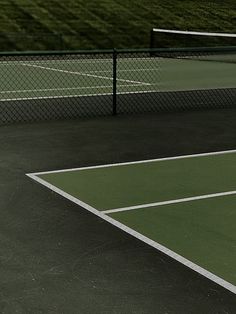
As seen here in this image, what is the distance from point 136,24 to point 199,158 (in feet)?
101

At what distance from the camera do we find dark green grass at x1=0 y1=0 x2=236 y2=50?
34.2 m

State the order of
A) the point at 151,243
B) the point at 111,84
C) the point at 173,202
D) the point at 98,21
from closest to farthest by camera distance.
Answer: the point at 151,243 → the point at 173,202 → the point at 111,84 → the point at 98,21

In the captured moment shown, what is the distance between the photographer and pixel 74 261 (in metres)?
5.29

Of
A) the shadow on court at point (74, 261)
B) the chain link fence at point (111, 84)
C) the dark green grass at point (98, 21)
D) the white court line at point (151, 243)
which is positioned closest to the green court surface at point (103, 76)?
the chain link fence at point (111, 84)

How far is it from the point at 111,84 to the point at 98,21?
20.3 meters

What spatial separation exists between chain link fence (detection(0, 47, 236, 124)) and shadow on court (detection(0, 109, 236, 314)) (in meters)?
3.92

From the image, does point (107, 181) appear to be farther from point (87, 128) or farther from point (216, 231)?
point (87, 128)

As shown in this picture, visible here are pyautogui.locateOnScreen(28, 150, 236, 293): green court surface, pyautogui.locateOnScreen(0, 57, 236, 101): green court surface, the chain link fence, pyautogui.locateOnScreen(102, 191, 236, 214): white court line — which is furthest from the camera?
pyautogui.locateOnScreen(0, 57, 236, 101): green court surface

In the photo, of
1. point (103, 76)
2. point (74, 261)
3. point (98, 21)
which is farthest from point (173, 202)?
point (98, 21)

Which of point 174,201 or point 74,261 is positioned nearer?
point 74,261

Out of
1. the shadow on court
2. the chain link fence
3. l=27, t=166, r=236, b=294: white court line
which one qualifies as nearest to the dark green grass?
the chain link fence

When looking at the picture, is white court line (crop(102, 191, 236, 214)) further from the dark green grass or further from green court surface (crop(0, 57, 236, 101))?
the dark green grass

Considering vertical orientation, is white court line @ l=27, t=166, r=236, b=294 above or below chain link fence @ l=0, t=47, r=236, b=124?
above

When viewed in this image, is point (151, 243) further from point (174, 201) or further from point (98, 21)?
point (98, 21)
